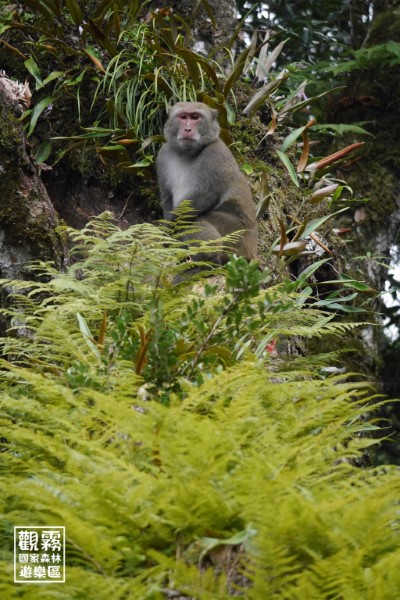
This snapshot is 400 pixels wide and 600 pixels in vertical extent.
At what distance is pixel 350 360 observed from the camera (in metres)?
7.82

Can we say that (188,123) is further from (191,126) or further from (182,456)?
(182,456)

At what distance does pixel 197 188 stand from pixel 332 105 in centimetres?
339

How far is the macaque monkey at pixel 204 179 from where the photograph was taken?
6.86 m

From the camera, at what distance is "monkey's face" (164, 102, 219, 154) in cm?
693

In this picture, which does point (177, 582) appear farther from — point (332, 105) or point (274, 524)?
point (332, 105)

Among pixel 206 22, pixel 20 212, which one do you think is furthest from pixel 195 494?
pixel 206 22

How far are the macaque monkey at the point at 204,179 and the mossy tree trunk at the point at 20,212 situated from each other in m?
1.82

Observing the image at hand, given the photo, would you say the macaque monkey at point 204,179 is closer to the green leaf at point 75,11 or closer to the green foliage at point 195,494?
the green leaf at point 75,11

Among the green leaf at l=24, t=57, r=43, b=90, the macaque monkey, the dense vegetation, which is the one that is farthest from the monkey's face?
the dense vegetation

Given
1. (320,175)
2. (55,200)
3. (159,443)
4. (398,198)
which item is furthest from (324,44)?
(159,443)

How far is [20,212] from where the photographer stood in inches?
196

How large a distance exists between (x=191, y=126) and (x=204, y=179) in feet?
1.58

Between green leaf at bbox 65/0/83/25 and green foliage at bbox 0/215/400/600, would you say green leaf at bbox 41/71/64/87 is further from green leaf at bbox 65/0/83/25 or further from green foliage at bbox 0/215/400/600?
green foliage at bbox 0/215/400/600
